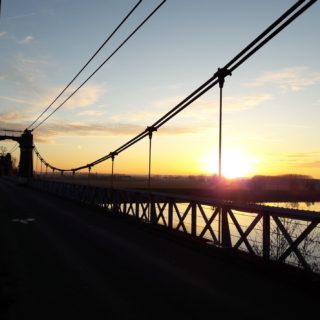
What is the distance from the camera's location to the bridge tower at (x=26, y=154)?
179ft

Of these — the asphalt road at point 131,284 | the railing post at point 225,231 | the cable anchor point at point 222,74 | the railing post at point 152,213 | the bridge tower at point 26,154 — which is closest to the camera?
the asphalt road at point 131,284

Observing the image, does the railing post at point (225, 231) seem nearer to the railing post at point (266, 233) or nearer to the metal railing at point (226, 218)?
the metal railing at point (226, 218)

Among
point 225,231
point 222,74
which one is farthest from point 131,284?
point 222,74

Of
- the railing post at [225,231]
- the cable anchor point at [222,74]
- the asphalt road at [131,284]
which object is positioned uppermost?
the cable anchor point at [222,74]

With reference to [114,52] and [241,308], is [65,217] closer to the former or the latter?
[114,52]

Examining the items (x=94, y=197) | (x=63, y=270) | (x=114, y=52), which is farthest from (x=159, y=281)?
(x=94, y=197)

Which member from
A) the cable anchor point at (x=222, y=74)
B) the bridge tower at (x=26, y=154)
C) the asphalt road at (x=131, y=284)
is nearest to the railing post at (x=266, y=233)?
the asphalt road at (x=131, y=284)

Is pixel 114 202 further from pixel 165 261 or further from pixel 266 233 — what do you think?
pixel 266 233

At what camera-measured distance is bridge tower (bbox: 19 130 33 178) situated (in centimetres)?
5456

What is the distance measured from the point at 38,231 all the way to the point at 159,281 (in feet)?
22.9

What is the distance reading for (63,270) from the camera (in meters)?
8.18

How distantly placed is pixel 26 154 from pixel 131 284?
164ft

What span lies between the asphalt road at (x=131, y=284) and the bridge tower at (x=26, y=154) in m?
44.1

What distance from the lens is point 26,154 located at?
54438 millimetres
